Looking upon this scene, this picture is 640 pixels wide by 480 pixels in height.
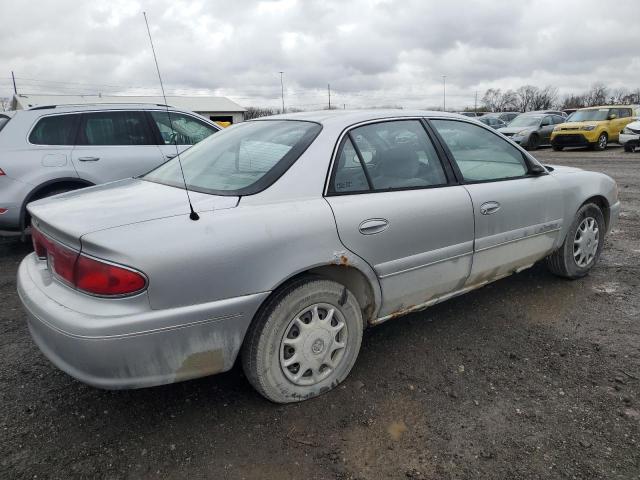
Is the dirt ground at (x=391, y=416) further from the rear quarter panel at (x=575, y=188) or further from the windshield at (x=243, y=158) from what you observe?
the windshield at (x=243, y=158)

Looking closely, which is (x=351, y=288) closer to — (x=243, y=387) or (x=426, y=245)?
(x=426, y=245)

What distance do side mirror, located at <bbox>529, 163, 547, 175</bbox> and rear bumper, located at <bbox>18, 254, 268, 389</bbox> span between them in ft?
8.02

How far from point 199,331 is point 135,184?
1312 millimetres

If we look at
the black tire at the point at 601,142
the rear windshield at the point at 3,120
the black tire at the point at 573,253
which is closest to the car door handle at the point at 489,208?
the black tire at the point at 573,253

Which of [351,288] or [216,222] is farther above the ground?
[216,222]

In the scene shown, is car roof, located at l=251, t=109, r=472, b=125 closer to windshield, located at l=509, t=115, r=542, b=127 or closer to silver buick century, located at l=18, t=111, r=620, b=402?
silver buick century, located at l=18, t=111, r=620, b=402

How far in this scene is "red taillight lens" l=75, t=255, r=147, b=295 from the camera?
6.70ft

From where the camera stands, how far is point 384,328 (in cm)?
354

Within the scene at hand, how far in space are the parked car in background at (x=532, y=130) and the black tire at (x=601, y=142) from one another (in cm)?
244

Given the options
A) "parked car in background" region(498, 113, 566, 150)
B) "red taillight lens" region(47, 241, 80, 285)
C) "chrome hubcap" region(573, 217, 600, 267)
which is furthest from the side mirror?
"parked car in background" region(498, 113, 566, 150)

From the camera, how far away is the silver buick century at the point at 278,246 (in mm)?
2096

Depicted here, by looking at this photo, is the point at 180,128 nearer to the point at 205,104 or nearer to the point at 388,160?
the point at 388,160

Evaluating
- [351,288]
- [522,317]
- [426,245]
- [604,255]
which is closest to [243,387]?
[351,288]

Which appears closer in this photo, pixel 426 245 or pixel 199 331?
pixel 199 331
